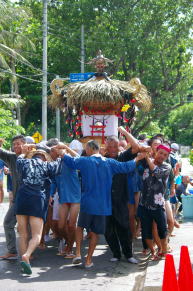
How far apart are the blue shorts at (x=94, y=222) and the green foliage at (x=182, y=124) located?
66.2m

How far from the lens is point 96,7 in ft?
102

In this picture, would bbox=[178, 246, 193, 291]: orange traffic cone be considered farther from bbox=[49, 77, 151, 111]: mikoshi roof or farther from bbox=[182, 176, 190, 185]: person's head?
bbox=[182, 176, 190, 185]: person's head

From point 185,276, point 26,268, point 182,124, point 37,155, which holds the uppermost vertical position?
point 182,124

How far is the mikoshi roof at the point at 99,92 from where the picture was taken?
11.3 meters

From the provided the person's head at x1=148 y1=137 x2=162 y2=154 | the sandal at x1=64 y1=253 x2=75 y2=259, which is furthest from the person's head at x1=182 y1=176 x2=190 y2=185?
the sandal at x1=64 y1=253 x2=75 y2=259

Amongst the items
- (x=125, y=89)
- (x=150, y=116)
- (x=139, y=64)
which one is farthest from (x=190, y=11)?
(x=125, y=89)

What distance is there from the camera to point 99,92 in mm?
11320

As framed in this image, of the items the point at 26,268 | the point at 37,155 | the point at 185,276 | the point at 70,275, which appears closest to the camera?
the point at 185,276

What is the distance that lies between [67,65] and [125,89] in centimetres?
2280

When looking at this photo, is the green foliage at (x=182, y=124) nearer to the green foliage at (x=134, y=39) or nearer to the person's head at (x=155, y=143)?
the green foliage at (x=134, y=39)

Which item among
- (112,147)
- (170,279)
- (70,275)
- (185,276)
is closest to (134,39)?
(112,147)

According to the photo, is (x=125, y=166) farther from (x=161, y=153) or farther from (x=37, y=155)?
(x=37, y=155)

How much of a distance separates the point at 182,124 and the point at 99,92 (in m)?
65.5

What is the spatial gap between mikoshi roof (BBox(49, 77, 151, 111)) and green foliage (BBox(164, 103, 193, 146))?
6162cm
